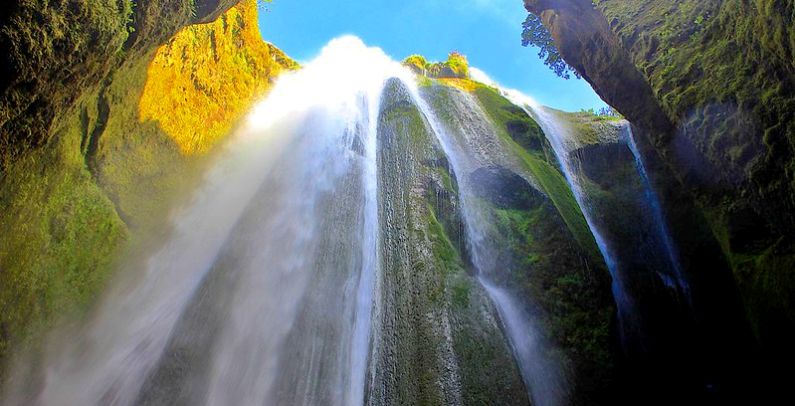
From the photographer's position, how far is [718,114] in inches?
238

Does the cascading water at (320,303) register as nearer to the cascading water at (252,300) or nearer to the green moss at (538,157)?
the cascading water at (252,300)

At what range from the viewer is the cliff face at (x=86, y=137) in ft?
16.0

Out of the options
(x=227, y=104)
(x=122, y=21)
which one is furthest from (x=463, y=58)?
(x=122, y=21)

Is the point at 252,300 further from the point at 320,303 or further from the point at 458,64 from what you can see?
the point at 458,64

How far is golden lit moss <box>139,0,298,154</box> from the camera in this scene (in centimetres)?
1015

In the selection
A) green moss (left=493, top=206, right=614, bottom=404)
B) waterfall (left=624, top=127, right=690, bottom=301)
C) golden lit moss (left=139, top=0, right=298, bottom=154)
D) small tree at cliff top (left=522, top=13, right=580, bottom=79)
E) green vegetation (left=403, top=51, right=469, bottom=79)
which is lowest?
green moss (left=493, top=206, right=614, bottom=404)

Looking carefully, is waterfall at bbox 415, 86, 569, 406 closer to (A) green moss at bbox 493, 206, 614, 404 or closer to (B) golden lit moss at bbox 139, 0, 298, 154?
(A) green moss at bbox 493, 206, 614, 404

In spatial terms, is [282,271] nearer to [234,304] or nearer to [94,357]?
[234,304]

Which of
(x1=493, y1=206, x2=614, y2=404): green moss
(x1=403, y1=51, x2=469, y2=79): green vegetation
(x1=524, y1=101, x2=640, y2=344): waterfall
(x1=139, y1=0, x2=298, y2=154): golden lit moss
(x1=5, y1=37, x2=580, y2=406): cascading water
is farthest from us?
(x1=403, y1=51, x2=469, y2=79): green vegetation

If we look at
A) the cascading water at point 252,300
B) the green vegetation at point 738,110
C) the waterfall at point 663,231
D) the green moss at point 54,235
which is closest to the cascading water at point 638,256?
the waterfall at point 663,231

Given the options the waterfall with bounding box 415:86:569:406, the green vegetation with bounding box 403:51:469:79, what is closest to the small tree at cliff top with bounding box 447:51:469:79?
the green vegetation with bounding box 403:51:469:79

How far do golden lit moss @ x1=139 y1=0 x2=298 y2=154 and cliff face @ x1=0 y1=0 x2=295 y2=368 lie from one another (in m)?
0.05

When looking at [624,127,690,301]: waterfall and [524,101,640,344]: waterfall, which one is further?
[624,127,690,301]: waterfall

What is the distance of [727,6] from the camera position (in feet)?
19.0
